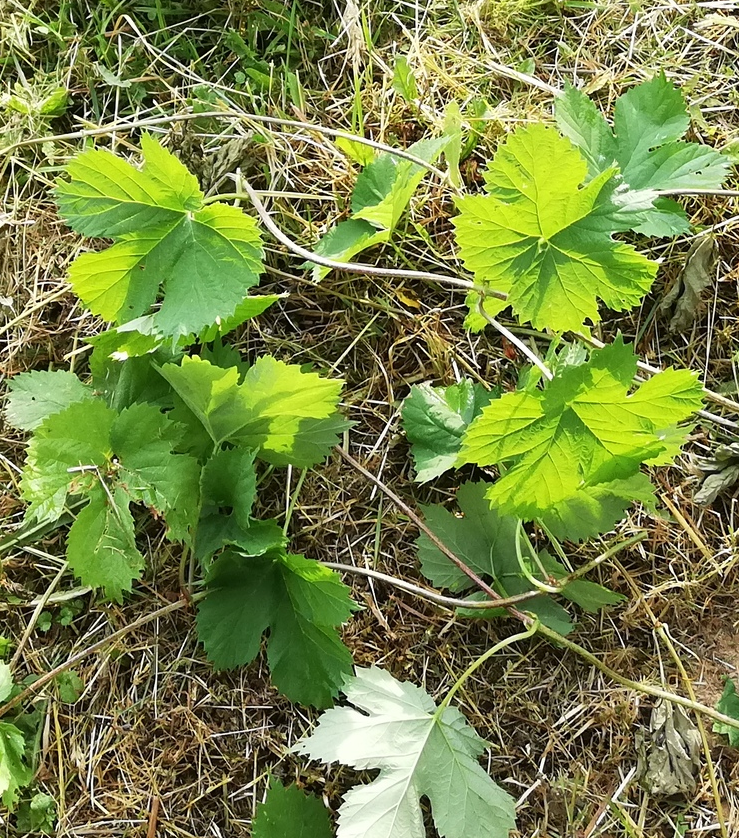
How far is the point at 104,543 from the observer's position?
49.5 inches

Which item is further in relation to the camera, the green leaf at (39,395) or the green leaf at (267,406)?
the green leaf at (39,395)

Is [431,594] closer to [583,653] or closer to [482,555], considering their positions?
[482,555]

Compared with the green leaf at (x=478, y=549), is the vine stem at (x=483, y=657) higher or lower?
lower

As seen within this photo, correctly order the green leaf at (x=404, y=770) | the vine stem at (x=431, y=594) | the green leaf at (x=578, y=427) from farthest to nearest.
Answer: the vine stem at (x=431, y=594), the green leaf at (x=404, y=770), the green leaf at (x=578, y=427)

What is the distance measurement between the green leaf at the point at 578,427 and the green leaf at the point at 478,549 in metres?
0.20

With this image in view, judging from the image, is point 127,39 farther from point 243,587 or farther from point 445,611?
point 445,611

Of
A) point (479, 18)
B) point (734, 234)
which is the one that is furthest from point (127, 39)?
point (734, 234)

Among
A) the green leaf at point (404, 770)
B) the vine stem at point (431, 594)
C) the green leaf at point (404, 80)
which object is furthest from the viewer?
the green leaf at point (404, 80)

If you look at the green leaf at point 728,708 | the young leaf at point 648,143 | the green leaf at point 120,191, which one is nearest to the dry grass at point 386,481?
the green leaf at point 728,708

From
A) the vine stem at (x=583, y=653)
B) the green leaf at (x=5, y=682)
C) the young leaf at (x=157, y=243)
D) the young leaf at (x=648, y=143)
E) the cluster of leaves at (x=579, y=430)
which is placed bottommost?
the green leaf at (x=5, y=682)

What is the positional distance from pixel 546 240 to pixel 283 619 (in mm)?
807

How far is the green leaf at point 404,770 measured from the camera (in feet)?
3.92

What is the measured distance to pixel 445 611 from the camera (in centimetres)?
139

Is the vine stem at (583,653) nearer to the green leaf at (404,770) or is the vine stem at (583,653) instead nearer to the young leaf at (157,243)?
the green leaf at (404,770)
